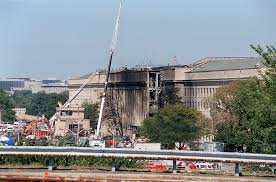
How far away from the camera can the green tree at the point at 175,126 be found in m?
121

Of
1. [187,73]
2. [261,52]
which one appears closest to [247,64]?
A: [187,73]

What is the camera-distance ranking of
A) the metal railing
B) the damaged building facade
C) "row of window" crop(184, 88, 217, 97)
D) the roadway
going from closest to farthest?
the roadway → the metal railing → the damaged building facade → "row of window" crop(184, 88, 217, 97)

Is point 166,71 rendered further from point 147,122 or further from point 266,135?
point 266,135

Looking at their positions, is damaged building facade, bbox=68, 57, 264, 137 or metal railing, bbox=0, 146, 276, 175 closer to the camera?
metal railing, bbox=0, 146, 276, 175

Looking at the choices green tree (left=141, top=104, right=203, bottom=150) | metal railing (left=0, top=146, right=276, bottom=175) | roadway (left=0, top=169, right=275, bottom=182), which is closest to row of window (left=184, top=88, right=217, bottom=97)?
green tree (left=141, top=104, right=203, bottom=150)

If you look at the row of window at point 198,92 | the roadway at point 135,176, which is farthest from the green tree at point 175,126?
the roadway at point 135,176

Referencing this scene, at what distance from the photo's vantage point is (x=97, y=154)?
26891mm

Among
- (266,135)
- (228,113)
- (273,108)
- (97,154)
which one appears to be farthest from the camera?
(228,113)

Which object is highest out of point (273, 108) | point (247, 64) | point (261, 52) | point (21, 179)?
point (247, 64)

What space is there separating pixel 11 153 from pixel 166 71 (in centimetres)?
16126

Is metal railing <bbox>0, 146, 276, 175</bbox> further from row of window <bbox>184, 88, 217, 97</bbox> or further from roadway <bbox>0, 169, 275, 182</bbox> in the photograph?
row of window <bbox>184, 88, 217, 97</bbox>

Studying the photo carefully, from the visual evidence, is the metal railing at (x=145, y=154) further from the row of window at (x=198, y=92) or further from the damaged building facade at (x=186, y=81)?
the row of window at (x=198, y=92)

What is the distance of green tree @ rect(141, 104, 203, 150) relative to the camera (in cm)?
12094

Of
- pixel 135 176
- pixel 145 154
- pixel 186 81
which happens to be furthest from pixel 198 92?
pixel 135 176
